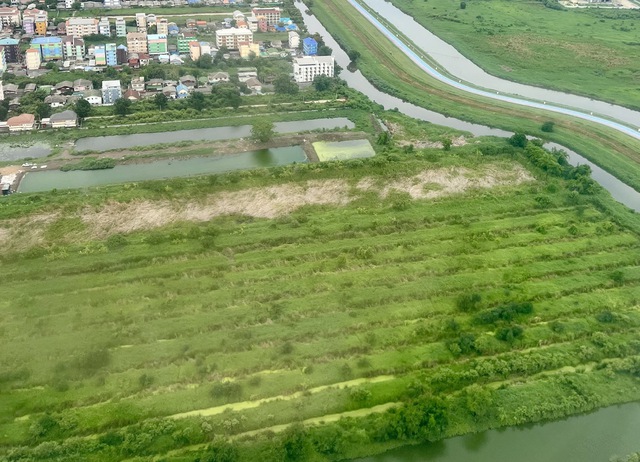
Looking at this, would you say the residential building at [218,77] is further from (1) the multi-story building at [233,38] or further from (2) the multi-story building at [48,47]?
(2) the multi-story building at [48,47]

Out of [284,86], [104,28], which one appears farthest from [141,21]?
[284,86]

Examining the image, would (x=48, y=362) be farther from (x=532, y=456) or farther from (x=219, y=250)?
(x=532, y=456)

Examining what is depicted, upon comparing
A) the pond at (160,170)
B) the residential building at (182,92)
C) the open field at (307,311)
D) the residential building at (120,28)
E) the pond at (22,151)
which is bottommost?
the open field at (307,311)

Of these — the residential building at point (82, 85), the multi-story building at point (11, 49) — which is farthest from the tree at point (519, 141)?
the multi-story building at point (11, 49)

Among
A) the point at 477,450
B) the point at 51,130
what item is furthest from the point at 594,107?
the point at 51,130

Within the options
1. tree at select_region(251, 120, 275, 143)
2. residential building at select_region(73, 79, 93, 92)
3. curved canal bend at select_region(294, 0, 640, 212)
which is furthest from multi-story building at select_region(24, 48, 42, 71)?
curved canal bend at select_region(294, 0, 640, 212)

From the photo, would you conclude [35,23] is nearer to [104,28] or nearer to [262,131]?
[104,28]
